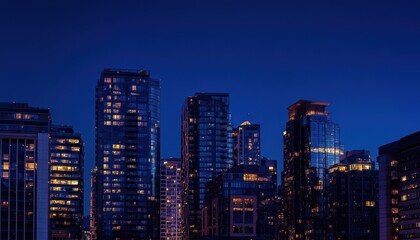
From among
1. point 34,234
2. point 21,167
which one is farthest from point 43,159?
point 34,234

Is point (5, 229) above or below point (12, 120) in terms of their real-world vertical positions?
below

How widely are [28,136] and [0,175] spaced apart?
367 inches

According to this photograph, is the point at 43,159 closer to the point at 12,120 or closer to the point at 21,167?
the point at 21,167

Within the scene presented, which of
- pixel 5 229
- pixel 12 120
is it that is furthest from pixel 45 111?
pixel 5 229

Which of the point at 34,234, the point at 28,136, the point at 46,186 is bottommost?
the point at 34,234

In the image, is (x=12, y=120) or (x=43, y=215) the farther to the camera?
(x=12, y=120)

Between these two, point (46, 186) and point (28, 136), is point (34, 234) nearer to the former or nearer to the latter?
point (46, 186)

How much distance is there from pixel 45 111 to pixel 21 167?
24.6 meters

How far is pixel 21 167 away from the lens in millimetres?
154125

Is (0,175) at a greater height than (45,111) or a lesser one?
lesser

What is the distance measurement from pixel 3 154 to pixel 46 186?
1062 centimetres

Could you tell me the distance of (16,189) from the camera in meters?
154

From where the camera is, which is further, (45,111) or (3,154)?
Answer: (45,111)

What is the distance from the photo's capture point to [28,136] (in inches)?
6048
